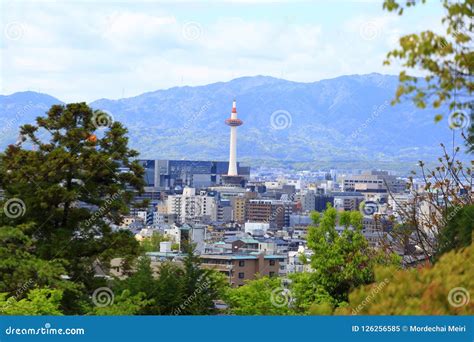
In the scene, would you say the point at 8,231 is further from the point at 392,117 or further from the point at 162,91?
the point at 162,91

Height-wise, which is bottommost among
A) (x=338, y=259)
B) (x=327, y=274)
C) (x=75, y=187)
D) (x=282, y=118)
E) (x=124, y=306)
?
(x=124, y=306)

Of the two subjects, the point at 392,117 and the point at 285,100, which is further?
the point at 285,100

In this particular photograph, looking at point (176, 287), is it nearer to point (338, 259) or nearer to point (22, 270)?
point (22, 270)

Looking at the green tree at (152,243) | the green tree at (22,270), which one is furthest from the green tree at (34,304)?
the green tree at (152,243)

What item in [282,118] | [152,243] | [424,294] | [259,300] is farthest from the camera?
[282,118]

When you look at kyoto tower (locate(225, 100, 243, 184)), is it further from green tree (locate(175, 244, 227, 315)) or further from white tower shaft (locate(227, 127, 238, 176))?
green tree (locate(175, 244, 227, 315))

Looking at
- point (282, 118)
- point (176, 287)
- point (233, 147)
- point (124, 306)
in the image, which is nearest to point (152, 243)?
point (176, 287)

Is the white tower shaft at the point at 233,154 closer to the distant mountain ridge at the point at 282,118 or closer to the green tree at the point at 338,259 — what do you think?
the distant mountain ridge at the point at 282,118

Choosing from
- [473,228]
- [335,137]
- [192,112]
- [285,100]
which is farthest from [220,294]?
[285,100]
